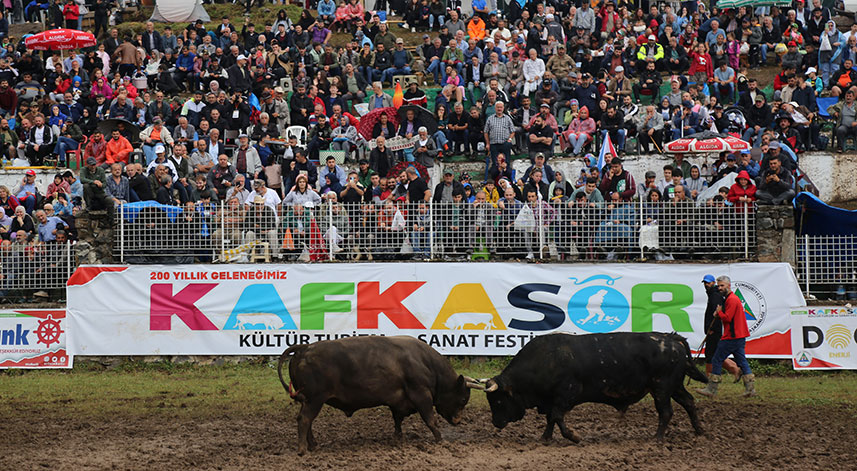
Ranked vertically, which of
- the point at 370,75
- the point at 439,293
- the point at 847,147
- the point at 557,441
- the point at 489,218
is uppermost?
the point at 370,75

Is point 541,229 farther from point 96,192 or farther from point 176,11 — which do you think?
point 176,11

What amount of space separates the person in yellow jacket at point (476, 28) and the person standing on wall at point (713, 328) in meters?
18.2

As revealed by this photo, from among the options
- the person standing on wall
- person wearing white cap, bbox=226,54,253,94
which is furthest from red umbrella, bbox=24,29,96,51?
the person standing on wall

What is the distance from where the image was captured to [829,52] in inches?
1287

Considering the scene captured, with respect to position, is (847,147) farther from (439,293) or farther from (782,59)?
(439,293)

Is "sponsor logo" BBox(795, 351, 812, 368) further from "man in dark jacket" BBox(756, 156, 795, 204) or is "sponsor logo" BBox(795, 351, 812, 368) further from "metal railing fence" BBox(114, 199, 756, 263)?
"man in dark jacket" BBox(756, 156, 795, 204)

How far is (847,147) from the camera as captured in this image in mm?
30141

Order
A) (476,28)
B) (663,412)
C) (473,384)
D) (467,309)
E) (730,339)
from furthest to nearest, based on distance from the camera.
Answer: (476,28), (467,309), (730,339), (473,384), (663,412)

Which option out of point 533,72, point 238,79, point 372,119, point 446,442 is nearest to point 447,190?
point 372,119

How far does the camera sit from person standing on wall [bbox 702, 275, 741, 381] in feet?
61.5

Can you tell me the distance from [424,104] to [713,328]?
532 inches

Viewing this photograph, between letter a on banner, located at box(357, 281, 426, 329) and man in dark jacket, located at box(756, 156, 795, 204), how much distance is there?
720cm

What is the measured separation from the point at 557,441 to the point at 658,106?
16.3 metres

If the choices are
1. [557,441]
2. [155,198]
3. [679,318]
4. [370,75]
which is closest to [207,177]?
[155,198]
